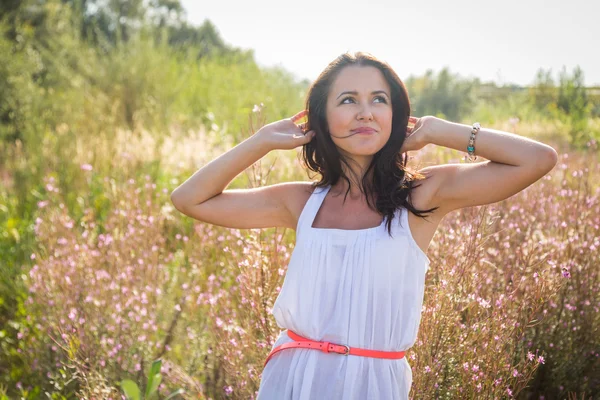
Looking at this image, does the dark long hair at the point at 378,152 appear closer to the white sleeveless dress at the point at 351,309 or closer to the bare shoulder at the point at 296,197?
the bare shoulder at the point at 296,197

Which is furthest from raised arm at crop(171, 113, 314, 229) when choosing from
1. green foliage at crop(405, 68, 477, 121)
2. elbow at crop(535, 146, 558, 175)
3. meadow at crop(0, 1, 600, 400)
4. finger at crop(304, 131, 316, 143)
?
green foliage at crop(405, 68, 477, 121)

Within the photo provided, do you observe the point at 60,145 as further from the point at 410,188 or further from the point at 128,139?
the point at 410,188

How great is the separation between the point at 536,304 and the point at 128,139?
572 cm

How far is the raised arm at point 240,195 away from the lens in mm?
Answer: 2285

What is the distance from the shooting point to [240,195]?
2338mm

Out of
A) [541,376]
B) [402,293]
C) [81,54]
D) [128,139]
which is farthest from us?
[81,54]

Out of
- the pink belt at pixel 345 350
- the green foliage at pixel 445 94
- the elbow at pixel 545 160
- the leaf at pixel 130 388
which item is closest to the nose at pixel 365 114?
the elbow at pixel 545 160

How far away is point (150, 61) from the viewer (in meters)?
11.0

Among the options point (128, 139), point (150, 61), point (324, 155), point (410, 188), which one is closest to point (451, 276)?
point (410, 188)

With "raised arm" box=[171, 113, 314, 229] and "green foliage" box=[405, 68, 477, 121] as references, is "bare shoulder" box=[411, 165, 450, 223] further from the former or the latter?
"green foliage" box=[405, 68, 477, 121]

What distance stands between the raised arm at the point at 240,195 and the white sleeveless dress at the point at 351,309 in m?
0.29

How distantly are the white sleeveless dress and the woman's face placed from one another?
0.28m

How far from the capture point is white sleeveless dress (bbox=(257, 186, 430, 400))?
6.36 feet

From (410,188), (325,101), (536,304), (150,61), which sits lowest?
(536,304)
